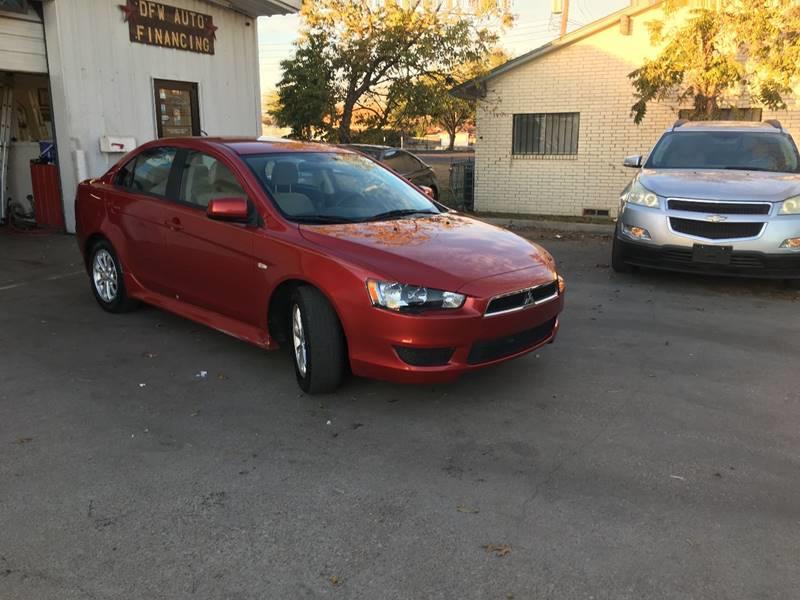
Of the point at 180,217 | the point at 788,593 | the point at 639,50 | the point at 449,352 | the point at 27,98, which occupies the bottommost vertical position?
the point at 788,593

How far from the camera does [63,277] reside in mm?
7734

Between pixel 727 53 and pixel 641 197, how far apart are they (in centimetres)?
561

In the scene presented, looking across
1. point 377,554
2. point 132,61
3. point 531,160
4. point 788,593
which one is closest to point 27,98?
point 132,61

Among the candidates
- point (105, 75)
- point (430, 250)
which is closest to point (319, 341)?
point (430, 250)

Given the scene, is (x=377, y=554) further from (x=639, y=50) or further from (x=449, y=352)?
(x=639, y=50)

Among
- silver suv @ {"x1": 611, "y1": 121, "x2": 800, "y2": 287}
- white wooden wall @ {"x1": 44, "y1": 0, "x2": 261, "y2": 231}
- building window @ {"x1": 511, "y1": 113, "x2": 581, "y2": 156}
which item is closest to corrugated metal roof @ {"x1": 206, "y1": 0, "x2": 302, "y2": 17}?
white wooden wall @ {"x1": 44, "y1": 0, "x2": 261, "y2": 231}

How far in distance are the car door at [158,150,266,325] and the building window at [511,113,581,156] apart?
34.6ft

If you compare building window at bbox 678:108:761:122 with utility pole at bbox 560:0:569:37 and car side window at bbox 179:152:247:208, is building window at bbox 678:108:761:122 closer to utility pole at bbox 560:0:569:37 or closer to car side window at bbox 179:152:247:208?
car side window at bbox 179:152:247:208

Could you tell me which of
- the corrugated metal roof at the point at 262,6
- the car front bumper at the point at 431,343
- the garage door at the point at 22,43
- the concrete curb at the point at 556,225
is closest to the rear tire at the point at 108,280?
the car front bumper at the point at 431,343

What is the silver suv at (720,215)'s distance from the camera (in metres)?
6.84

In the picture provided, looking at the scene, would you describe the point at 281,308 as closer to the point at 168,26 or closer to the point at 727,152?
the point at 727,152

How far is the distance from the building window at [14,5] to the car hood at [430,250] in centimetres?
713

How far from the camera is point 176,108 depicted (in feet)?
37.8

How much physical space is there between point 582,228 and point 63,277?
841cm
